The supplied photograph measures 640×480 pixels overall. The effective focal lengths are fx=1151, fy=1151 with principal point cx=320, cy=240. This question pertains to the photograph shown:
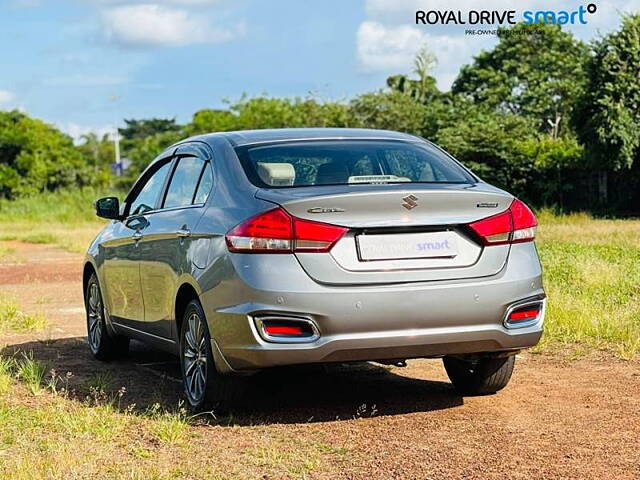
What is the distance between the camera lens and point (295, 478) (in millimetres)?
5359

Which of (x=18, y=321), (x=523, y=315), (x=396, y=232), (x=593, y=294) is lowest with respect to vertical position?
(x=593, y=294)

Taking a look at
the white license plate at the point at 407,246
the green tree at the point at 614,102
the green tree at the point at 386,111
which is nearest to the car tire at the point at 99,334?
the white license plate at the point at 407,246

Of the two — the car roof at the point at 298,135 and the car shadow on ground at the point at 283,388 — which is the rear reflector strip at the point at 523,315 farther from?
the car roof at the point at 298,135

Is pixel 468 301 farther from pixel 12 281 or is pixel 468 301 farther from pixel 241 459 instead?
pixel 12 281

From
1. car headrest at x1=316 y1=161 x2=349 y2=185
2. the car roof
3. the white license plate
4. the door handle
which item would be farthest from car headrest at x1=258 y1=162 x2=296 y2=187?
the white license plate

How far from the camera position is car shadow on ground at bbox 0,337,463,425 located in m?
7.00

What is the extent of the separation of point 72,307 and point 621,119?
72.0 ft

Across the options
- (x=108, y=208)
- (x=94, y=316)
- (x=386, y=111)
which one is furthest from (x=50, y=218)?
(x=108, y=208)

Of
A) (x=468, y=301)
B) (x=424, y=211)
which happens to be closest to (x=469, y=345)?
(x=468, y=301)

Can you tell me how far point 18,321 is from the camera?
11.6 meters

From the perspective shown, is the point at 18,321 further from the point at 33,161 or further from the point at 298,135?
the point at 33,161

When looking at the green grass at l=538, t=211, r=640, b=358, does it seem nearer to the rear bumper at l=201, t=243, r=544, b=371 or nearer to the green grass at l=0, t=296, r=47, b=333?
the rear bumper at l=201, t=243, r=544, b=371

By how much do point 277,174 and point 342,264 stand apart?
88 centimetres

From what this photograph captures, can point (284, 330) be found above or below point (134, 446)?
above
